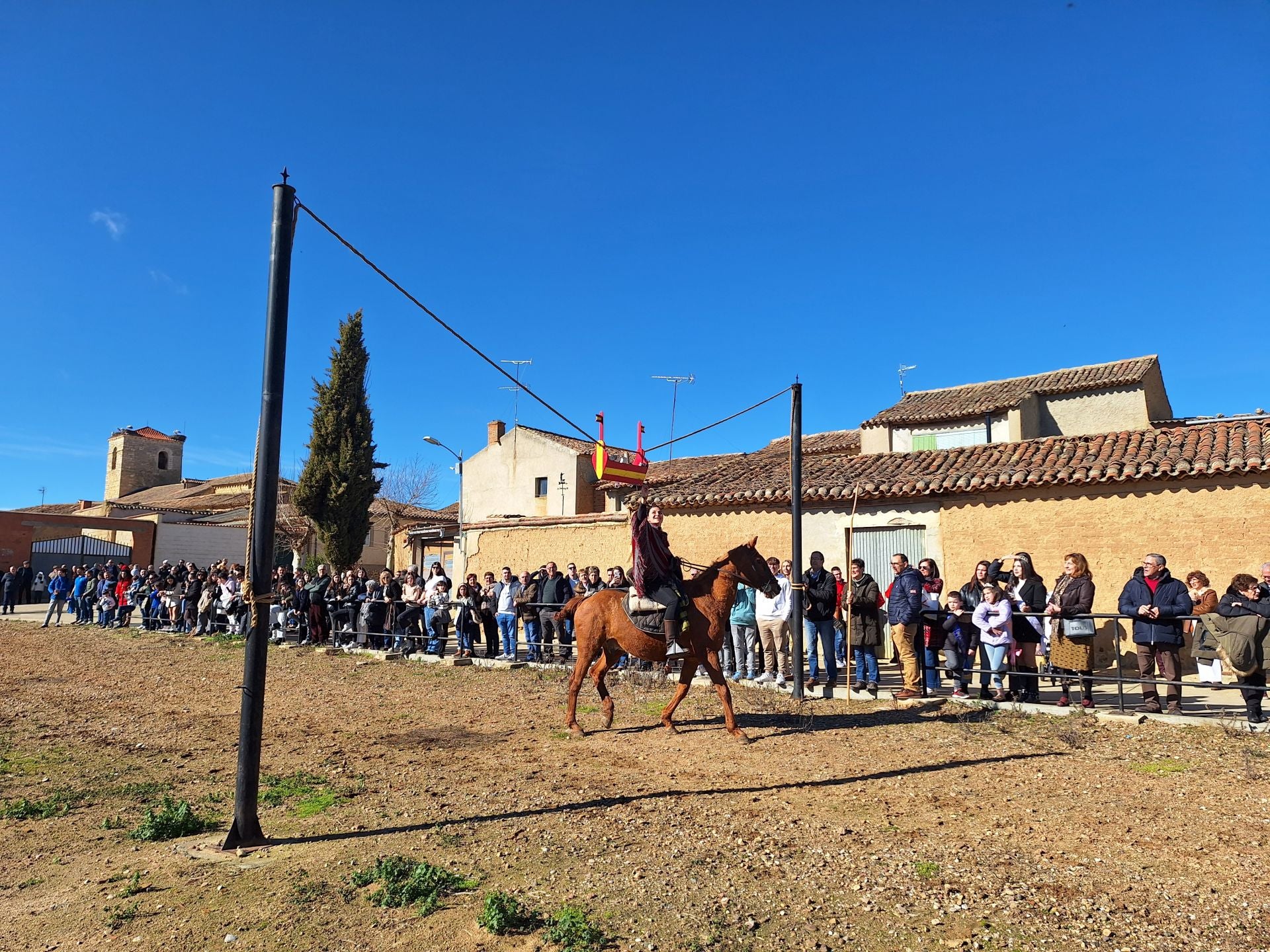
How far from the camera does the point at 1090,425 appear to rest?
86.8 ft

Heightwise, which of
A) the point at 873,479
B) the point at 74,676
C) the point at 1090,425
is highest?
the point at 1090,425

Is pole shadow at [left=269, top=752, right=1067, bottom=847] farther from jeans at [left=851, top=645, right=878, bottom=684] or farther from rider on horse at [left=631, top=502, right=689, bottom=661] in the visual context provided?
jeans at [left=851, top=645, right=878, bottom=684]

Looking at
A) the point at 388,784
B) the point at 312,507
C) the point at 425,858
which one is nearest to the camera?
the point at 425,858

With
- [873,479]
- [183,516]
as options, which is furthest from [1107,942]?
[183,516]

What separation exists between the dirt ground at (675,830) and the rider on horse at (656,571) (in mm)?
1293

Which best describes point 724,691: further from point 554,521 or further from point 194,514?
point 194,514

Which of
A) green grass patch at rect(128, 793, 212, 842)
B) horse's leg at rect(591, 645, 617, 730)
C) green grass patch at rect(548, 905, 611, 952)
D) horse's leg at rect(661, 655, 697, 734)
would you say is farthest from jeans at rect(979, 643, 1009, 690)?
green grass patch at rect(128, 793, 212, 842)

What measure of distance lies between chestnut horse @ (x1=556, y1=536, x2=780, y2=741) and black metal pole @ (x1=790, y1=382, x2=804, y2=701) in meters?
1.19

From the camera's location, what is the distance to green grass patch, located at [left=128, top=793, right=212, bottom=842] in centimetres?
546

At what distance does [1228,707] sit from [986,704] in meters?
2.66

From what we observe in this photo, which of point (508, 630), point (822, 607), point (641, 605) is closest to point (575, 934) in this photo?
point (641, 605)

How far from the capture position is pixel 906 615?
10078mm

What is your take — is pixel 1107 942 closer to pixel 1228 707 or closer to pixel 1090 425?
pixel 1228 707

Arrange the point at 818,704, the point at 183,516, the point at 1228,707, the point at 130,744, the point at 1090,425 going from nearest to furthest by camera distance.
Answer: the point at 130,744 → the point at 1228,707 → the point at 818,704 → the point at 1090,425 → the point at 183,516
